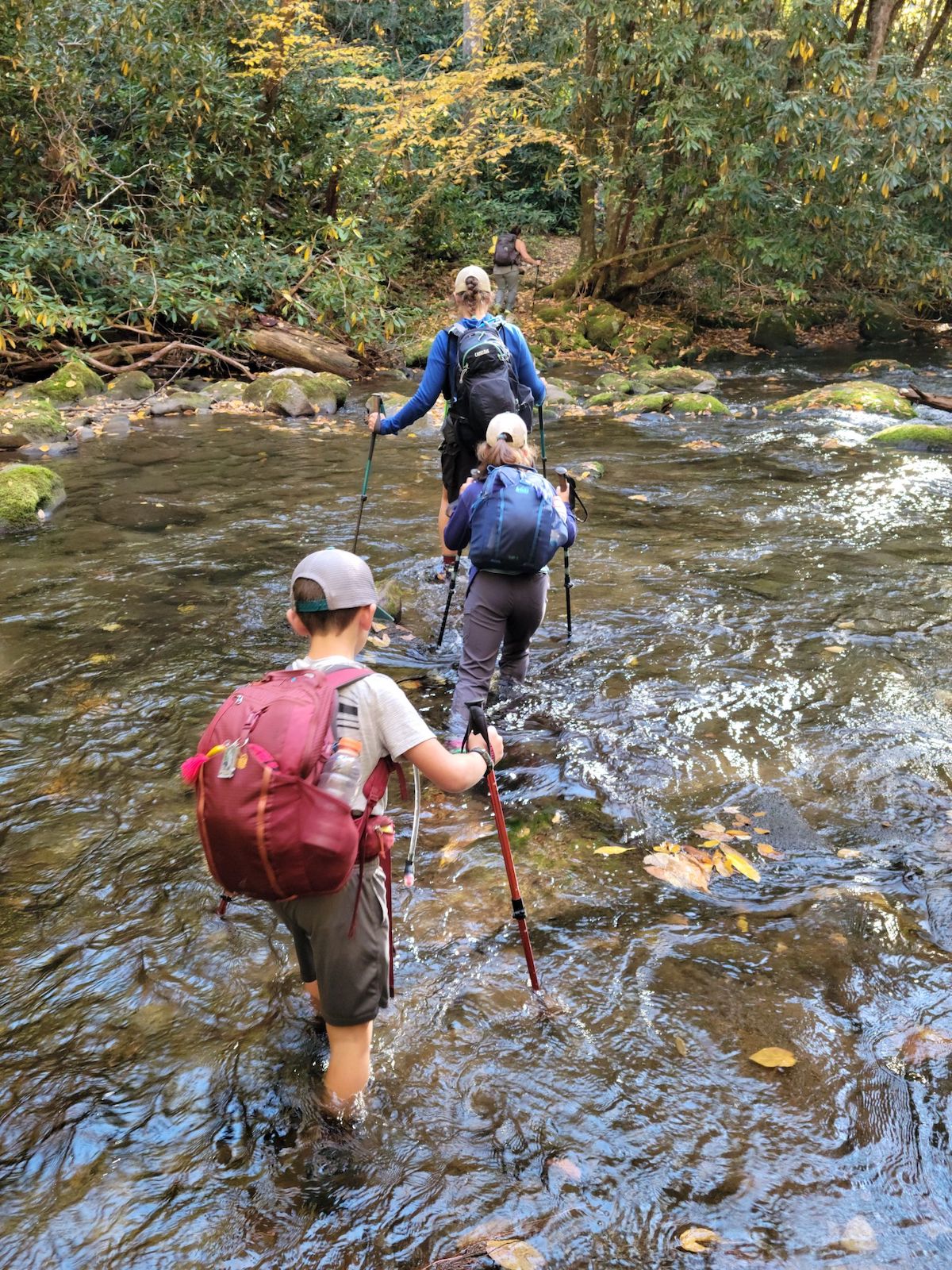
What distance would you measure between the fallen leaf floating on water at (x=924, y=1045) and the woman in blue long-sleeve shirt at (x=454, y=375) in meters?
3.84

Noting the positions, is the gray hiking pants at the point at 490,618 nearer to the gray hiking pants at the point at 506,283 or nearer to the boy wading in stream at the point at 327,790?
the boy wading in stream at the point at 327,790

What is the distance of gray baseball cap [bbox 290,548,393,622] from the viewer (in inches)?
98.7

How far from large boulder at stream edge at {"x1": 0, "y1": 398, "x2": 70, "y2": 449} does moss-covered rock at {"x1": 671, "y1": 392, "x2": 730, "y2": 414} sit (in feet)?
27.8

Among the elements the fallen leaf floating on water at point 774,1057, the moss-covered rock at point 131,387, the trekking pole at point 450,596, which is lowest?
the moss-covered rock at point 131,387

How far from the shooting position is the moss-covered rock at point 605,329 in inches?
754

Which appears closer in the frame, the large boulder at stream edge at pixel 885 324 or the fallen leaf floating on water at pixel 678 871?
the fallen leaf floating on water at pixel 678 871

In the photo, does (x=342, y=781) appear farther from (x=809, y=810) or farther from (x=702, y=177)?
(x=702, y=177)

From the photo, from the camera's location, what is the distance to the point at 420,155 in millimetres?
19250

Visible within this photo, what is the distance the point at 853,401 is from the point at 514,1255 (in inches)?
537

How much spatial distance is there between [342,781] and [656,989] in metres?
1.59

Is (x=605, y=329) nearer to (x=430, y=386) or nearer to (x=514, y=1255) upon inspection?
(x=430, y=386)

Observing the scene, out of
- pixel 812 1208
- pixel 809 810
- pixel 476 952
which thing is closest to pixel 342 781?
pixel 476 952

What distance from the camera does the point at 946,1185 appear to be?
252cm

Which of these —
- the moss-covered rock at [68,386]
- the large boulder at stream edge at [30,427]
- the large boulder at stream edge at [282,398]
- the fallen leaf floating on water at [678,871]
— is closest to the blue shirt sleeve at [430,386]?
the fallen leaf floating on water at [678,871]
